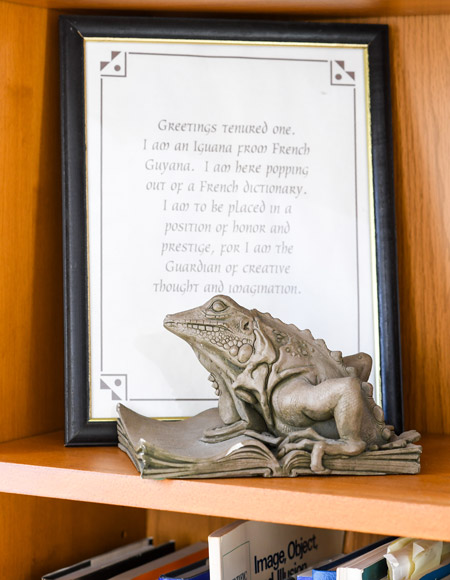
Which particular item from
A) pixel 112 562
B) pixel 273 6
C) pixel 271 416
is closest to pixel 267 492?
pixel 271 416

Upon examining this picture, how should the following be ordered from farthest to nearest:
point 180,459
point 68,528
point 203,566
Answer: point 68,528 < point 203,566 < point 180,459

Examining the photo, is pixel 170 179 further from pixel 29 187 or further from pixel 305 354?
pixel 305 354

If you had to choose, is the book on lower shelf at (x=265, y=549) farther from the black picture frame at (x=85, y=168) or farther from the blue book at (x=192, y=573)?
the black picture frame at (x=85, y=168)

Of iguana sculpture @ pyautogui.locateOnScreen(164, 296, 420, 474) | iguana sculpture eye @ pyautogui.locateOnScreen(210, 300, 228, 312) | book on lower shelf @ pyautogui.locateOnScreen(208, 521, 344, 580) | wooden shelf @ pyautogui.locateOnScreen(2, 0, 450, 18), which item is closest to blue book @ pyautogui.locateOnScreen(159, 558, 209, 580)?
book on lower shelf @ pyautogui.locateOnScreen(208, 521, 344, 580)

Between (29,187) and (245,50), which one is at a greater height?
(245,50)

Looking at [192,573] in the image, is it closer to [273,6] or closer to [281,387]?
[281,387]

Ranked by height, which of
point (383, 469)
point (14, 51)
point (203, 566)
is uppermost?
point (14, 51)

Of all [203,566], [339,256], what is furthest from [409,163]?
[203,566]

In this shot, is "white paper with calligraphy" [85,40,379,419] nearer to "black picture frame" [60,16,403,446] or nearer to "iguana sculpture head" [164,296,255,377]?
"black picture frame" [60,16,403,446]
